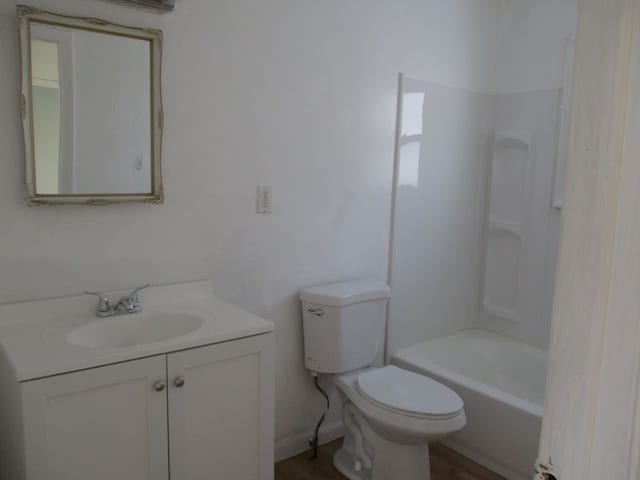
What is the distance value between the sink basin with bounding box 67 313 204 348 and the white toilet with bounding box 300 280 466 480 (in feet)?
2.23

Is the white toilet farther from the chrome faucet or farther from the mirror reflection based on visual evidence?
the mirror reflection

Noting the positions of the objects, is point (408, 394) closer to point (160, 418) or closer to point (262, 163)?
point (160, 418)

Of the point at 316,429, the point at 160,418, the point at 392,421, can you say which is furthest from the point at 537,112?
the point at 160,418

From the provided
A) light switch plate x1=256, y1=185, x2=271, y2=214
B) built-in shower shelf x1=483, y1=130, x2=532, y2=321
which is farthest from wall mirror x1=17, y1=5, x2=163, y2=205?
built-in shower shelf x1=483, y1=130, x2=532, y2=321

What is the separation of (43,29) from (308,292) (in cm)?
145

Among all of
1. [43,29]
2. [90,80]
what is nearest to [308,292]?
[90,80]

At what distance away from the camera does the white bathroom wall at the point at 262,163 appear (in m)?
1.88

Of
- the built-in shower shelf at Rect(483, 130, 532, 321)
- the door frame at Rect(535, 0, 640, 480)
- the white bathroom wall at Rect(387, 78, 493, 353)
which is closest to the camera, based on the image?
the door frame at Rect(535, 0, 640, 480)

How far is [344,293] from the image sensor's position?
2.44 meters

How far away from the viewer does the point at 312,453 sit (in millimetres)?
2609

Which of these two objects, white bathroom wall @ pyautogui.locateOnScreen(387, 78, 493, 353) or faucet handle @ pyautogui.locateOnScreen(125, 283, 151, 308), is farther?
white bathroom wall @ pyautogui.locateOnScreen(387, 78, 493, 353)

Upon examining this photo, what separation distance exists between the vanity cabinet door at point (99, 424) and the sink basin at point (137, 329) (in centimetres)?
29

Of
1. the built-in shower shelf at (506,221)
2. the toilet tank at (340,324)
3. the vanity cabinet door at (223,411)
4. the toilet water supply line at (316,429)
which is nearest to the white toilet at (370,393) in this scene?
the toilet tank at (340,324)

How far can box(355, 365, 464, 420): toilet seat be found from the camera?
2.09 meters
